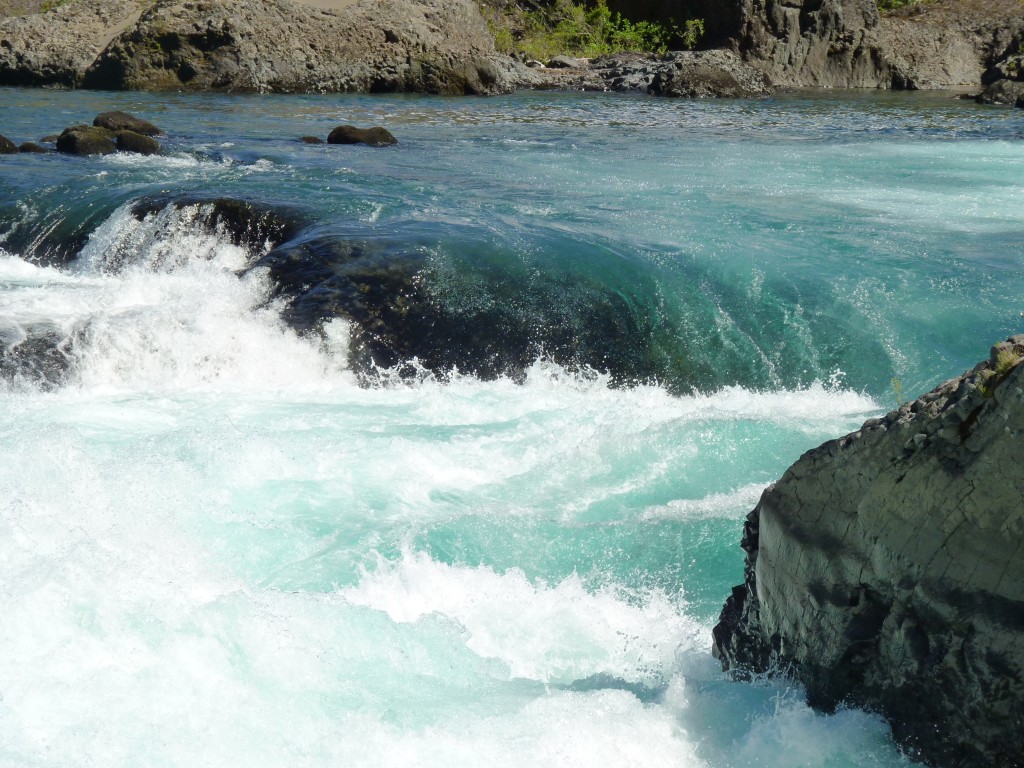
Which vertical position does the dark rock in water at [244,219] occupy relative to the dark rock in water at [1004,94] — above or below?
below

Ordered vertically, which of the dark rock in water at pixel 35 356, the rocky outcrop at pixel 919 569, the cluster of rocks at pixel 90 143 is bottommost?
the dark rock in water at pixel 35 356

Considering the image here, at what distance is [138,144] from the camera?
13906mm

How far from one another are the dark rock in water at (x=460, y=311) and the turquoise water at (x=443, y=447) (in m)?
0.06

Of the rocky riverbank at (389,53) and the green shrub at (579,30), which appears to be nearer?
the rocky riverbank at (389,53)

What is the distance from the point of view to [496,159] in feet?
47.5

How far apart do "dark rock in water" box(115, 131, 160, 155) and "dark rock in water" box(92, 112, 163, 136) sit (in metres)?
1.20

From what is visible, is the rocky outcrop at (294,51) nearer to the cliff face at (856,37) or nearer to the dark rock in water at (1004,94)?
the cliff face at (856,37)

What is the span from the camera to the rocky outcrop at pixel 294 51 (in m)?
25.5

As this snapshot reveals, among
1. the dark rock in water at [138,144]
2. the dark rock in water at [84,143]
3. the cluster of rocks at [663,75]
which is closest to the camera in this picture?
the dark rock in water at [84,143]

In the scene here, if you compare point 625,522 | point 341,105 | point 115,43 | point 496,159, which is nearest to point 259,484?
point 625,522

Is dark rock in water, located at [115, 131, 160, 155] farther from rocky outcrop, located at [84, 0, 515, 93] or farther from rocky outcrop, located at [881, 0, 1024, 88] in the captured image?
rocky outcrop, located at [881, 0, 1024, 88]

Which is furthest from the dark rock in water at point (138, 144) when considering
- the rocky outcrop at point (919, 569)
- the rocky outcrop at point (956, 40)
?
the rocky outcrop at point (956, 40)

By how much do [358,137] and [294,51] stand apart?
12481 millimetres

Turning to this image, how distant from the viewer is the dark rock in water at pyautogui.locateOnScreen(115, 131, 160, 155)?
13.9 meters
